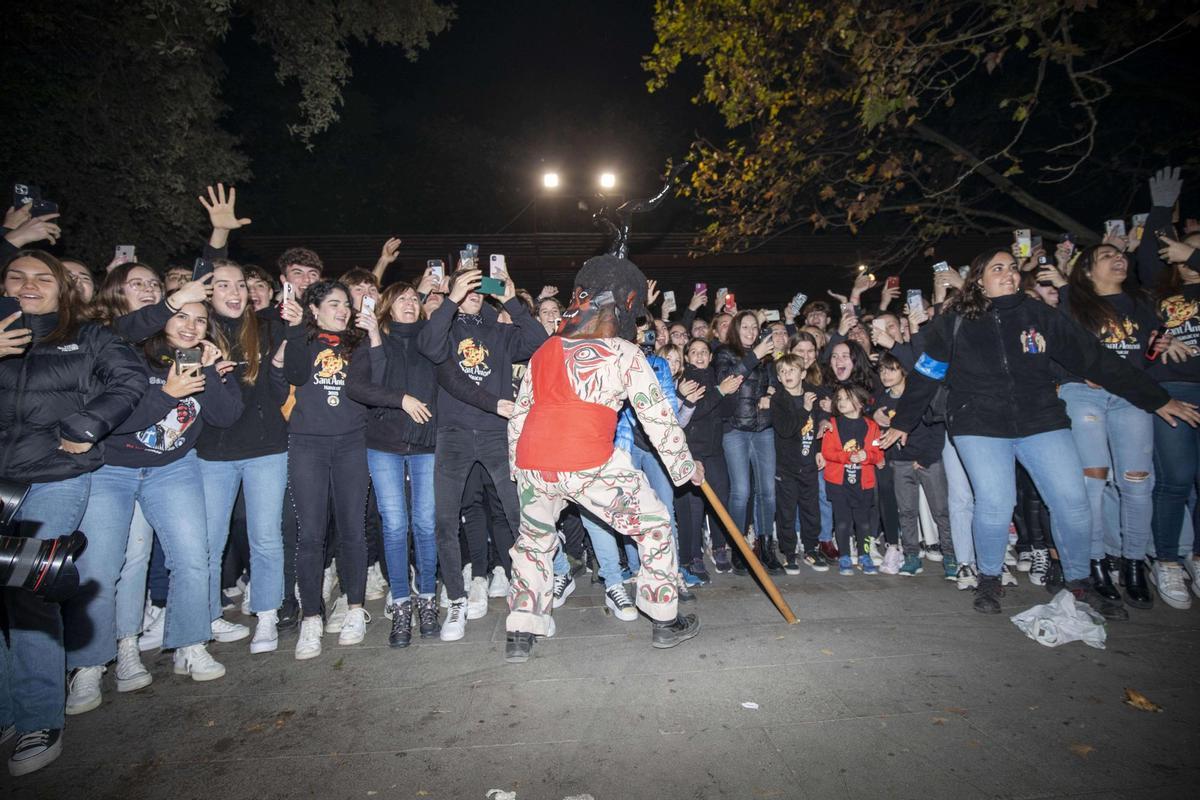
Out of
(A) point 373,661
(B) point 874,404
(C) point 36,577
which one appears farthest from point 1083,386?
(C) point 36,577

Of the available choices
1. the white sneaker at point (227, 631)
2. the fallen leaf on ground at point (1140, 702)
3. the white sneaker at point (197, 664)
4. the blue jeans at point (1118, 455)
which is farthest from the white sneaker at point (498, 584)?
the blue jeans at point (1118, 455)

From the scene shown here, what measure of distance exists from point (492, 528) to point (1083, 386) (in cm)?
490

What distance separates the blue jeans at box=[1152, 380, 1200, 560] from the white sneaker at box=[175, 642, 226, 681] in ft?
22.1

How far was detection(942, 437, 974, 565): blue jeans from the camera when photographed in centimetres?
490

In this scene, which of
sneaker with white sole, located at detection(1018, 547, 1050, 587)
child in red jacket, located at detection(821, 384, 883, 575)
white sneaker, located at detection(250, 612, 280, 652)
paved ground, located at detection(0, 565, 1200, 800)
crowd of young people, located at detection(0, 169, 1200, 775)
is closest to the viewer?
paved ground, located at detection(0, 565, 1200, 800)

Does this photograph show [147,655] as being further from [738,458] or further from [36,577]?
[738,458]

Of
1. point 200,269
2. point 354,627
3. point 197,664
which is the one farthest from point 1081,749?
point 200,269

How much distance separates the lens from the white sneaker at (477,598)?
179 inches

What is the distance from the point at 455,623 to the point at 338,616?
970 mm

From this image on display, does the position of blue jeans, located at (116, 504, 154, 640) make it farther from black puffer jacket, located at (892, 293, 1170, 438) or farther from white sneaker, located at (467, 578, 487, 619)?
black puffer jacket, located at (892, 293, 1170, 438)

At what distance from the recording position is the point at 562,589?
483 centimetres

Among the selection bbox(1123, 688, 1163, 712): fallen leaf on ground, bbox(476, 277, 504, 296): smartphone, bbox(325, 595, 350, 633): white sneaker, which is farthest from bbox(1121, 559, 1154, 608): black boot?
bbox(325, 595, 350, 633): white sneaker

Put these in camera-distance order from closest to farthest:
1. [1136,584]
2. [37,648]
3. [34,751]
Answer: [34,751]
[37,648]
[1136,584]

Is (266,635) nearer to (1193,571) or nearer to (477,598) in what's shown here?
(477,598)
